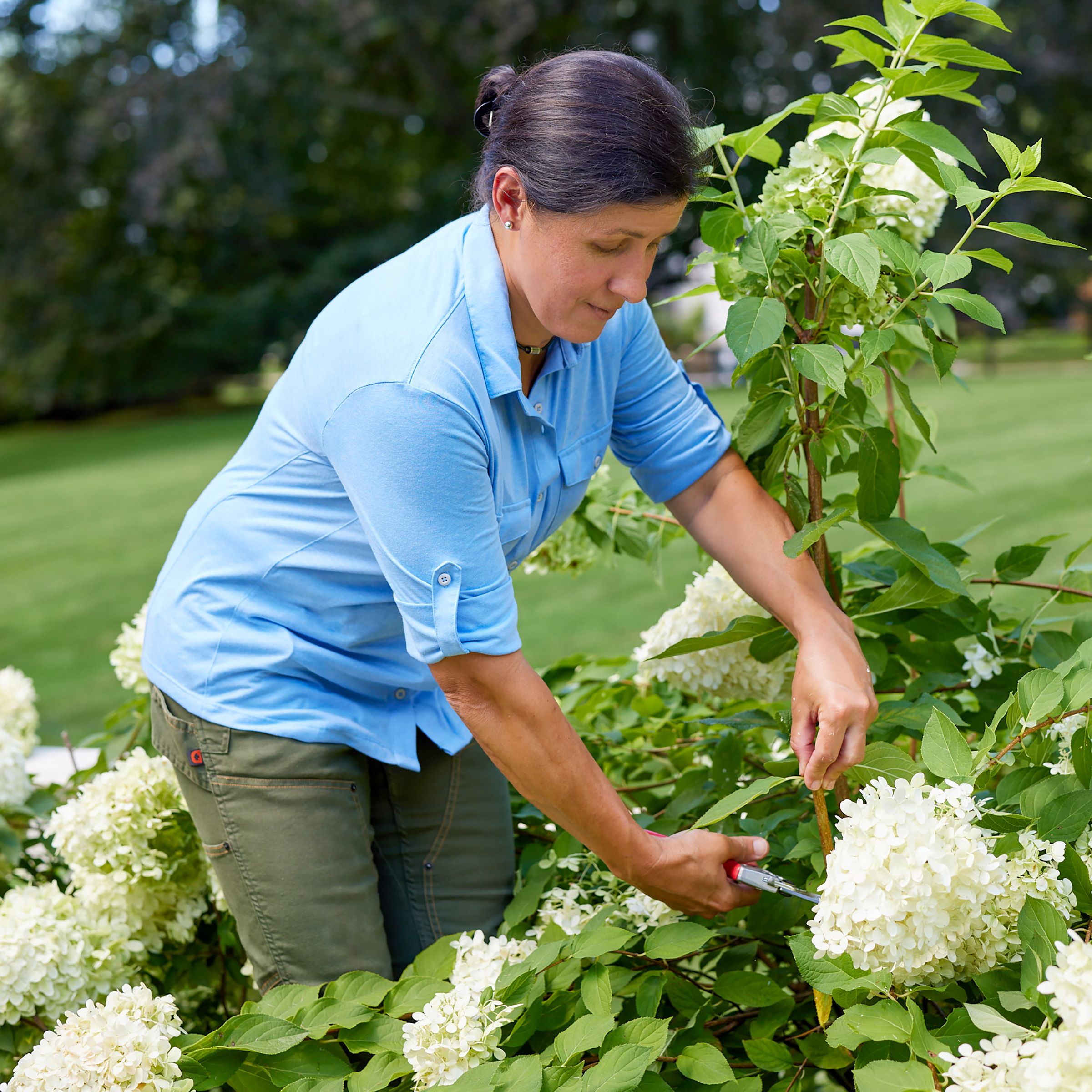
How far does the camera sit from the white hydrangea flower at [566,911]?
1688 mm

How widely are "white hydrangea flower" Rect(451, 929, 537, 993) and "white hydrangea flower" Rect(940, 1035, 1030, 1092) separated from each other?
2.04 feet

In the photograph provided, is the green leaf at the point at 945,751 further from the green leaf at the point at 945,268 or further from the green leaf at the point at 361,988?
the green leaf at the point at 361,988

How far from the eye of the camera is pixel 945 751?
1.32m

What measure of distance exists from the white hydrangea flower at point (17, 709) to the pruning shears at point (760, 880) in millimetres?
1509

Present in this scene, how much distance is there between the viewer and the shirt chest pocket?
180cm

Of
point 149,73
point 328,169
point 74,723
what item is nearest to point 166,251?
point 328,169

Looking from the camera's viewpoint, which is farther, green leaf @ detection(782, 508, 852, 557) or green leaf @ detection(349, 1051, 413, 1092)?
green leaf @ detection(782, 508, 852, 557)

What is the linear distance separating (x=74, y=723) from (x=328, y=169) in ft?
63.3

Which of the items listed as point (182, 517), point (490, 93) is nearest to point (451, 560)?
point (490, 93)

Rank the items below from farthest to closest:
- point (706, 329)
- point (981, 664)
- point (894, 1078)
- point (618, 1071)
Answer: point (706, 329)
point (981, 664)
point (618, 1071)
point (894, 1078)

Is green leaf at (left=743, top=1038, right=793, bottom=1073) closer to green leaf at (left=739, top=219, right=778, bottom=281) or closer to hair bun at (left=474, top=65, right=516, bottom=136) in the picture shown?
green leaf at (left=739, top=219, right=778, bottom=281)

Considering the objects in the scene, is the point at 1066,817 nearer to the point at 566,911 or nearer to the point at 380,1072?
the point at 566,911

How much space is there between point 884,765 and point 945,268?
2.05ft

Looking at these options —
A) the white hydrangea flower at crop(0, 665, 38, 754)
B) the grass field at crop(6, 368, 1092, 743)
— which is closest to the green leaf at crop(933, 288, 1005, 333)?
the grass field at crop(6, 368, 1092, 743)
